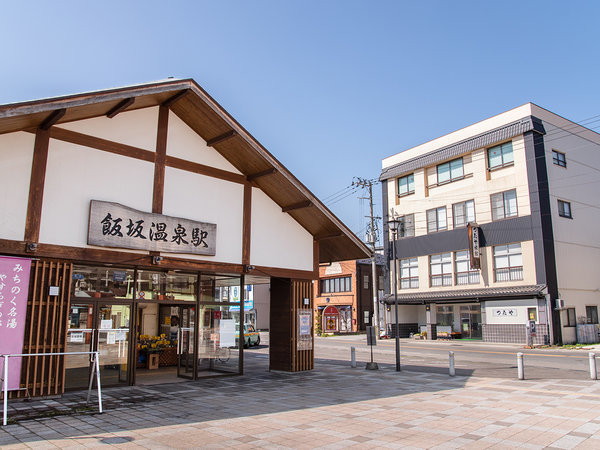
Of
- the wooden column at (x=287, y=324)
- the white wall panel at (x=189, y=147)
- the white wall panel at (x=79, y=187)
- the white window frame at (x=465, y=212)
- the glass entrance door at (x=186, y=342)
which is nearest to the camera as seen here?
the white wall panel at (x=79, y=187)

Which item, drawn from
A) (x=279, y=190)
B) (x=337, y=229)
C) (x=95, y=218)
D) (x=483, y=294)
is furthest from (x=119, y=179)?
(x=483, y=294)

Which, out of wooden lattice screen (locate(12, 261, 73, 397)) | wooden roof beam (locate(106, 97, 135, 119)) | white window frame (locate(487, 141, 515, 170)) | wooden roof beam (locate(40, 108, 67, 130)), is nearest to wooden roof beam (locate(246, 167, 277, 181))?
wooden roof beam (locate(106, 97, 135, 119))

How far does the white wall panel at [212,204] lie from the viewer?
42.0ft

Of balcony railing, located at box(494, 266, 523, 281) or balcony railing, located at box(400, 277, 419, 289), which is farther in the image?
balcony railing, located at box(400, 277, 419, 289)

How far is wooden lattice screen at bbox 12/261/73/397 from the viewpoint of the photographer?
10156 mm

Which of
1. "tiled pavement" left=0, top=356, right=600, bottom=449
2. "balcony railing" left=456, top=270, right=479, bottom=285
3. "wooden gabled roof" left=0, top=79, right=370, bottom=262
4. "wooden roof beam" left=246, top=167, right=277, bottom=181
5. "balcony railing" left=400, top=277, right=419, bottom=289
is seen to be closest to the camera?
"tiled pavement" left=0, top=356, right=600, bottom=449

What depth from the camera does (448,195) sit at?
35438 mm

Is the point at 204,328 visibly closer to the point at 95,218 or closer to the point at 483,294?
Result: the point at 95,218

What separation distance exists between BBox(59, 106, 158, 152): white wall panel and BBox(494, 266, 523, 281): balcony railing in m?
25.8

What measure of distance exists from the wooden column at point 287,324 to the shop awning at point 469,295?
18411mm

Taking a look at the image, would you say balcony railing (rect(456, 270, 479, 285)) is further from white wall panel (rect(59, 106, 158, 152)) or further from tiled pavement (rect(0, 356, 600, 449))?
white wall panel (rect(59, 106, 158, 152))

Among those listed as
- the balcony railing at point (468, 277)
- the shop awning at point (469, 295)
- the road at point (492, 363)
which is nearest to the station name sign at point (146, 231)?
the road at point (492, 363)

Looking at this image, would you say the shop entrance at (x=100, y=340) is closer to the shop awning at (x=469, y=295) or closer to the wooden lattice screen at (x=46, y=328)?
the wooden lattice screen at (x=46, y=328)

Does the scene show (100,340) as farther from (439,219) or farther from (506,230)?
(439,219)
